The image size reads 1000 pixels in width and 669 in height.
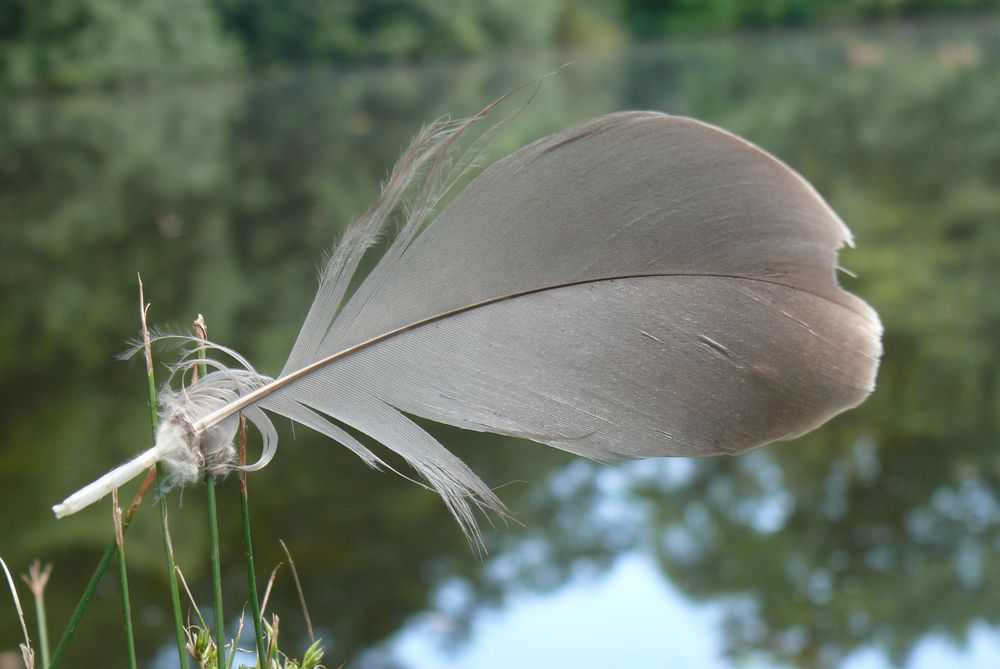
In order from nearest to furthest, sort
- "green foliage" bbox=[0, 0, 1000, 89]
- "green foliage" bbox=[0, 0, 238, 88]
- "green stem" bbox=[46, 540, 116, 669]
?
"green stem" bbox=[46, 540, 116, 669] < "green foliage" bbox=[0, 0, 238, 88] < "green foliage" bbox=[0, 0, 1000, 89]

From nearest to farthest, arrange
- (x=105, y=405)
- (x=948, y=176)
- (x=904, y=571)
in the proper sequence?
(x=904, y=571) → (x=105, y=405) → (x=948, y=176)

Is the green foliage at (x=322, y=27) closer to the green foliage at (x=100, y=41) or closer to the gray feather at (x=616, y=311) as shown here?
the green foliage at (x=100, y=41)

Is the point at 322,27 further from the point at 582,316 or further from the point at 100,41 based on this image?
the point at 582,316

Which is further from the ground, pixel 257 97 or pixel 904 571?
pixel 257 97

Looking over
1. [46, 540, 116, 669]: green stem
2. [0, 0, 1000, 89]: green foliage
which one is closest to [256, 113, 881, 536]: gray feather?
[46, 540, 116, 669]: green stem

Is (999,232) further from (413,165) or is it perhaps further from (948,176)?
(413,165)

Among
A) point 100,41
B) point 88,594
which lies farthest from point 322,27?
point 88,594

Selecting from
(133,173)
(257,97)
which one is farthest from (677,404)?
(257,97)

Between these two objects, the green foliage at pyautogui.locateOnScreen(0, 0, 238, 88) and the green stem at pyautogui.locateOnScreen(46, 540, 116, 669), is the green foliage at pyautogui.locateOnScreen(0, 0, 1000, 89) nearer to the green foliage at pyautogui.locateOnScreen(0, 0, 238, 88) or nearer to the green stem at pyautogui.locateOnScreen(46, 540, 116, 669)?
the green foliage at pyautogui.locateOnScreen(0, 0, 238, 88)
